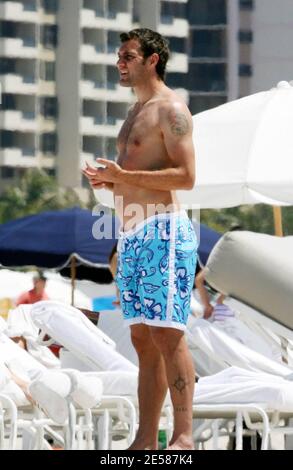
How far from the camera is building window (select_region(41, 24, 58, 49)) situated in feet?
364

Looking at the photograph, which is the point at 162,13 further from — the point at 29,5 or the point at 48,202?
the point at 48,202

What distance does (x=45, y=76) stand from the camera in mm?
111875

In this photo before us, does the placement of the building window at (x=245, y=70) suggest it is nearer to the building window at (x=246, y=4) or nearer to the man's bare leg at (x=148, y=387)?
the building window at (x=246, y=4)

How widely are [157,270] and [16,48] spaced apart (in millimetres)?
103024

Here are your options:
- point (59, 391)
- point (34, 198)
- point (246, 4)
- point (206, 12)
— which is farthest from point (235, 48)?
point (59, 391)

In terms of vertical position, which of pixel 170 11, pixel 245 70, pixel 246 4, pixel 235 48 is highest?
pixel 246 4

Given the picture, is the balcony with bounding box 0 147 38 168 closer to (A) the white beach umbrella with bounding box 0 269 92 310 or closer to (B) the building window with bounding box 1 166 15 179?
(B) the building window with bounding box 1 166 15 179

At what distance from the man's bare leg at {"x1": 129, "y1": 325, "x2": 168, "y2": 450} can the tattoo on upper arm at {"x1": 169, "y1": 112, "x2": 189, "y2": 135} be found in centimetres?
77

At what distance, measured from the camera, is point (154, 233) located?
21.4 feet

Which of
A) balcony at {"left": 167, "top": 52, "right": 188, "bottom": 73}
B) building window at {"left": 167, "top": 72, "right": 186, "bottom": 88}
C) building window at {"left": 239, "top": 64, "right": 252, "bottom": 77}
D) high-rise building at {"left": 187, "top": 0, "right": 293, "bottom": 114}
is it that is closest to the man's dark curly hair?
balcony at {"left": 167, "top": 52, "right": 188, "bottom": 73}

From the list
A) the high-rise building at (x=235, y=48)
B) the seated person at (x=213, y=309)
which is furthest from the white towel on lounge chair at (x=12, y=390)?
the high-rise building at (x=235, y=48)

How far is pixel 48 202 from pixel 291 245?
80.3 metres

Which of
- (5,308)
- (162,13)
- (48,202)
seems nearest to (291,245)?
(5,308)

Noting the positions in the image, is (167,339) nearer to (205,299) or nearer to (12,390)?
(12,390)
